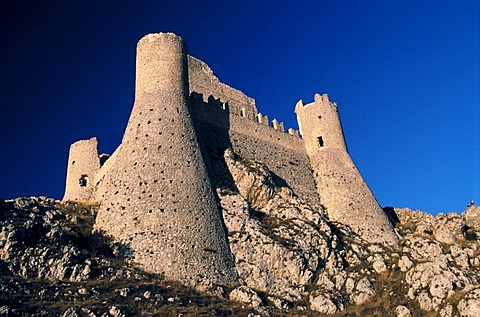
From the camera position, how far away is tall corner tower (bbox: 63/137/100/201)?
47750mm

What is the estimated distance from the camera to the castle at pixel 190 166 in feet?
104

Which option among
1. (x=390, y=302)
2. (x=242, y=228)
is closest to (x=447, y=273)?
(x=390, y=302)

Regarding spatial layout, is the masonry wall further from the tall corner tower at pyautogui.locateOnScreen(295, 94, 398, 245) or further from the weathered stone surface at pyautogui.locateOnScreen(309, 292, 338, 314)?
the weathered stone surface at pyautogui.locateOnScreen(309, 292, 338, 314)

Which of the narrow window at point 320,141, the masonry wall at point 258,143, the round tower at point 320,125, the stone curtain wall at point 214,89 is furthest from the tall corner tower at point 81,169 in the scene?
the narrow window at point 320,141

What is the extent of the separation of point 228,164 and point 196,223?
8398 millimetres

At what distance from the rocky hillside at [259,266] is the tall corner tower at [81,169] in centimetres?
1233

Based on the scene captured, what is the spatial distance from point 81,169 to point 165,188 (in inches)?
698

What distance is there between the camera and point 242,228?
1383 inches

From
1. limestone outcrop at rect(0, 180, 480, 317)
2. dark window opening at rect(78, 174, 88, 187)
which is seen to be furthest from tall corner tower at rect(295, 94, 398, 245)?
dark window opening at rect(78, 174, 88, 187)

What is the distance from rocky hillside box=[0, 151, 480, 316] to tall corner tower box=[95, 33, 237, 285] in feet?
3.51

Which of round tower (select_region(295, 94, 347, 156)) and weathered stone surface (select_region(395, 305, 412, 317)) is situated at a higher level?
round tower (select_region(295, 94, 347, 156))

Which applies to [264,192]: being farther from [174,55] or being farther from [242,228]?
[174,55]

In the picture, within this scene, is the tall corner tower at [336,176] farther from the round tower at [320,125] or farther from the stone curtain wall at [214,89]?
the stone curtain wall at [214,89]

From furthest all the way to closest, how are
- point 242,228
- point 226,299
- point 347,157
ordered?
point 347,157
point 242,228
point 226,299
